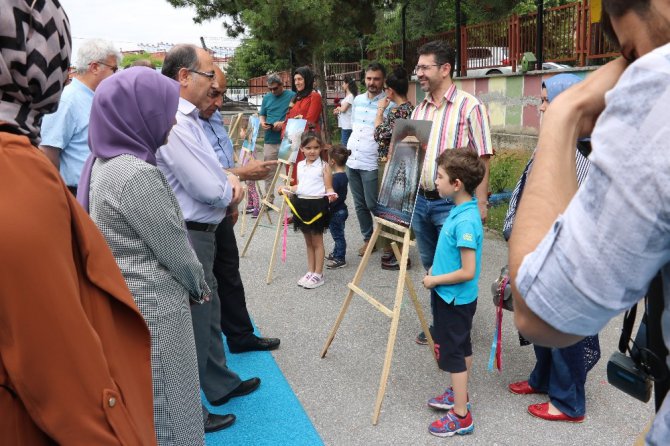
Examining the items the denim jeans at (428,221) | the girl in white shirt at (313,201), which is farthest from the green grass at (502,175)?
the denim jeans at (428,221)

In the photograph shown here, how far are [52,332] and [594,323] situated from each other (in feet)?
3.08

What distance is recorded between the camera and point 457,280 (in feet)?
9.41

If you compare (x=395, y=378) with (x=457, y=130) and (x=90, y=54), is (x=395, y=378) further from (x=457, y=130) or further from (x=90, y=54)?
(x=90, y=54)

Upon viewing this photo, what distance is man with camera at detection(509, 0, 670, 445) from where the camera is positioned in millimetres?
699

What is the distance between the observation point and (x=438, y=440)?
114 inches

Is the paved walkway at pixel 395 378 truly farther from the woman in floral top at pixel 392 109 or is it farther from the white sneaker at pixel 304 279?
the woman in floral top at pixel 392 109

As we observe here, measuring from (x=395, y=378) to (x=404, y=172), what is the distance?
1.31m

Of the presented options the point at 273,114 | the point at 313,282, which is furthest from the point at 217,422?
the point at 273,114

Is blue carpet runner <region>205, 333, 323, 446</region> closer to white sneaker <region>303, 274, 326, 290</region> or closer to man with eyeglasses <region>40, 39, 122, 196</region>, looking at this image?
white sneaker <region>303, 274, 326, 290</region>

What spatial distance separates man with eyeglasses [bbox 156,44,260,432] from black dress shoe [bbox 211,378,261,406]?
111mm

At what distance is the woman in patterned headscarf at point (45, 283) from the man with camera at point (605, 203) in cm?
82

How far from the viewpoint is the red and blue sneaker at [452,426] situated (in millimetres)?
2900

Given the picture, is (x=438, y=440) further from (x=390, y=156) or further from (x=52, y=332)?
(x=52, y=332)

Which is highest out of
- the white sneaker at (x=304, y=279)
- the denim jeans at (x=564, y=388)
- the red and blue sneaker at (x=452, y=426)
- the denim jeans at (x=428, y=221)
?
the denim jeans at (x=428, y=221)
